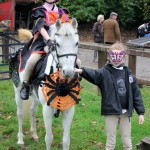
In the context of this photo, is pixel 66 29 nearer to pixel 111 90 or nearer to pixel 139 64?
pixel 111 90

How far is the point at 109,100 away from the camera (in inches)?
184

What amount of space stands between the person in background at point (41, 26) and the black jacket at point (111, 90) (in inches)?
31.3

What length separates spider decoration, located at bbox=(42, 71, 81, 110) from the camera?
4.73m

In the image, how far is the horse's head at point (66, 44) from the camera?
13.8 ft

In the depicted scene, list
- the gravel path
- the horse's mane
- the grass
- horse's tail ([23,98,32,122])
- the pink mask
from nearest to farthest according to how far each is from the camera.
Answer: the horse's mane < the pink mask < the grass < horse's tail ([23,98,32,122]) < the gravel path

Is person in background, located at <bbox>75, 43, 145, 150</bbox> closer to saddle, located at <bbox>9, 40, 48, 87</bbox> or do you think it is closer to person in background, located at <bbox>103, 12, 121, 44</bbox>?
saddle, located at <bbox>9, 40, 48, 87</bbox>

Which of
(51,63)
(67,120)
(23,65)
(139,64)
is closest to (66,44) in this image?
(51,63)

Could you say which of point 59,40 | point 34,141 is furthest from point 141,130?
point 59,40

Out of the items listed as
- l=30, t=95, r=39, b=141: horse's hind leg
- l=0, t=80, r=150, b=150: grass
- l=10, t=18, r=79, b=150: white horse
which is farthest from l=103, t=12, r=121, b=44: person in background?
l=10, t=18, r=79, b=150: white horse

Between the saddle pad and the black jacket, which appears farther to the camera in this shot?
the saddle pad

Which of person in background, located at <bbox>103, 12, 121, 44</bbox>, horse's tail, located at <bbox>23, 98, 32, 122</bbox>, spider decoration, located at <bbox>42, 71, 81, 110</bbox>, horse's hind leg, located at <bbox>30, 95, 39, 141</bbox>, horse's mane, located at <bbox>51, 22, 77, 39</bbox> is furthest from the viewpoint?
person in background, located at <bbox>103, 12, 121, 44</bbox>

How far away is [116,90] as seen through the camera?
4.64 meters

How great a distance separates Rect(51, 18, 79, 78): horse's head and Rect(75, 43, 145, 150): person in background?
376mm

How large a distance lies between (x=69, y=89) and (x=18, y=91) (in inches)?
65.8
